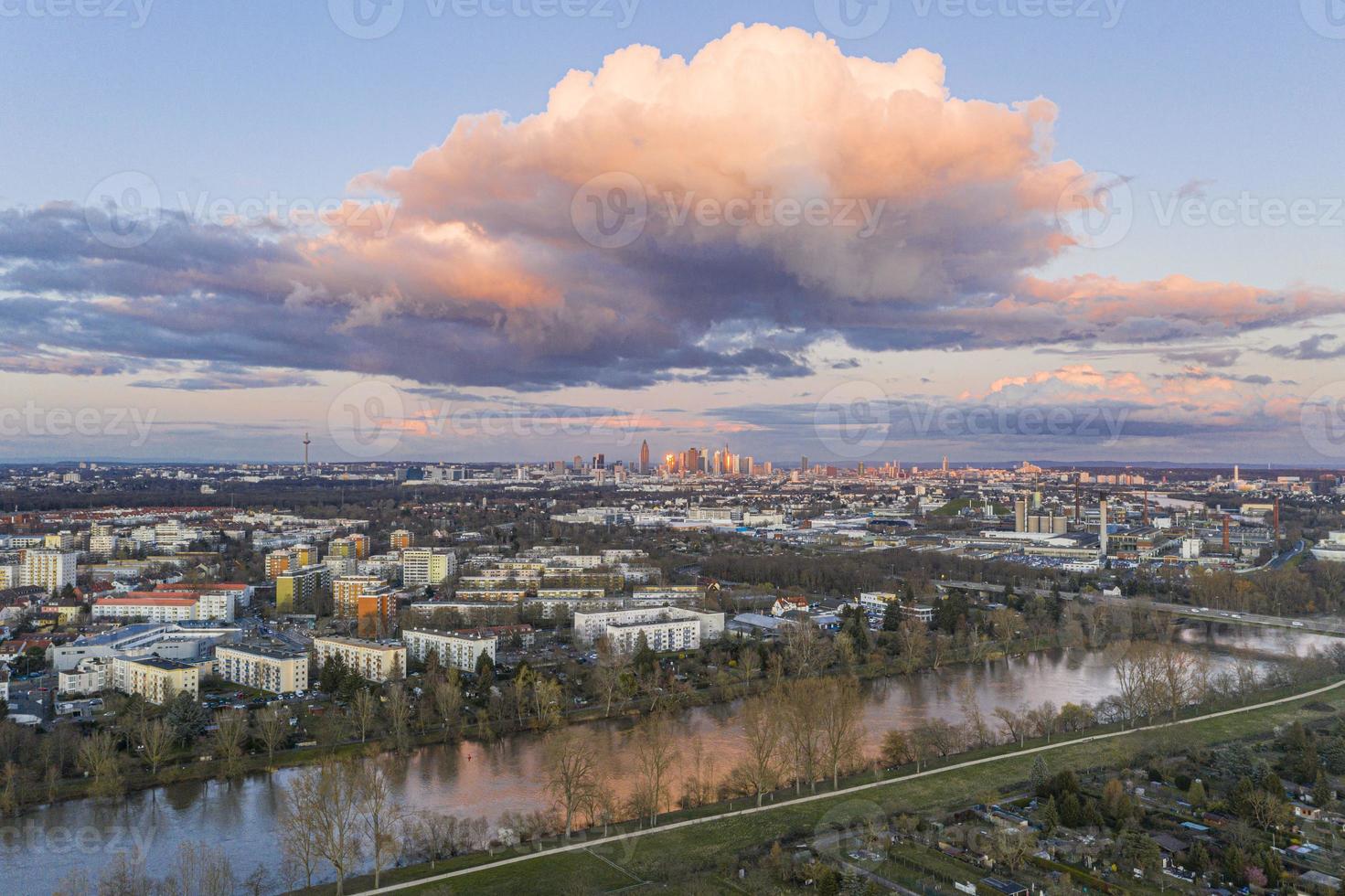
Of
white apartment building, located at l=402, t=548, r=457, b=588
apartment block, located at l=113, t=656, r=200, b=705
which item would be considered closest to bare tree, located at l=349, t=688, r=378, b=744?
apartment block, located at l=113, t=656, r=200, b=705

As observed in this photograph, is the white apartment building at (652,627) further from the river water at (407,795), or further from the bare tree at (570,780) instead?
the bare tree at (570,780)

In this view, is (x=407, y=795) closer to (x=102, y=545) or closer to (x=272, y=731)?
(x=272, y=731)

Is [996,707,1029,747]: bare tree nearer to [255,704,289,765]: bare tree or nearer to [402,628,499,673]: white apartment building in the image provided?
[402,628,499,673]: white apartment building

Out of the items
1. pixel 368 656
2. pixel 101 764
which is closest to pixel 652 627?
pixel 368 656

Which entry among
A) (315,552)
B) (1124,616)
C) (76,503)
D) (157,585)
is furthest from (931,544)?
(76,503)

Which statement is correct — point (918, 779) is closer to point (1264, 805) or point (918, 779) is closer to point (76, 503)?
point (1264, 805)

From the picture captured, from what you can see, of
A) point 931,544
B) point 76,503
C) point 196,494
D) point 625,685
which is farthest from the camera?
point 196,494

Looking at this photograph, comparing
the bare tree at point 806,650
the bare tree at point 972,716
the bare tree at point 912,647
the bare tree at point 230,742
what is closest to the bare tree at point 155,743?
the bare tree at point 230,742
